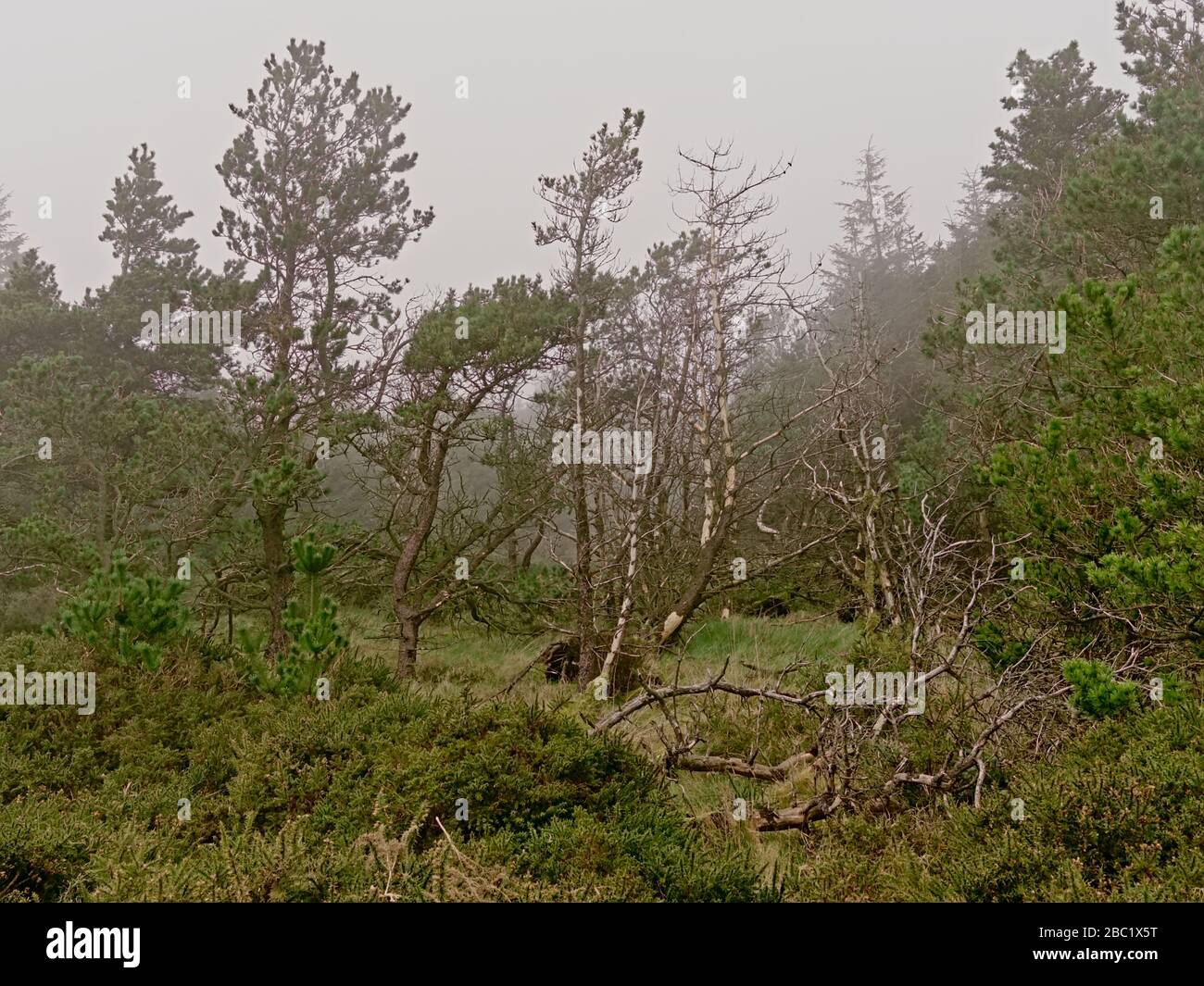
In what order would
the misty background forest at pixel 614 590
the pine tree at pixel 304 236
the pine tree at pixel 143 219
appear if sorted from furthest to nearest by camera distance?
1. the pine tree at pixel 143 219
2. the pine tree at pixel 304 236
3. the misty background forest at pixel 614 590

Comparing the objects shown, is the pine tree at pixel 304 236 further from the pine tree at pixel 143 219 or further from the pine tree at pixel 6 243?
the pine tree at pixel 6 243

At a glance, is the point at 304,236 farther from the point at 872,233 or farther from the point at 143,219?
the point at 872,233

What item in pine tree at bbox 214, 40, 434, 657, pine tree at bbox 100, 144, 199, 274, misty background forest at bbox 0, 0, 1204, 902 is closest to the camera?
misty background forest at bbox 0, 0, 1204, 902

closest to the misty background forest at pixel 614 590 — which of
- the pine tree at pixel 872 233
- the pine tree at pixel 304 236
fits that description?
the pine tree at pixel 304 236

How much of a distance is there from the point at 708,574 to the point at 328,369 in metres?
7.12

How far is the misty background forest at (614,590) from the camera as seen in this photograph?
137 inches

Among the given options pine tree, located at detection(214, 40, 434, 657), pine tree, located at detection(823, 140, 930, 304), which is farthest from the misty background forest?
pine tree, located at detection(823, 140, 930, 304)

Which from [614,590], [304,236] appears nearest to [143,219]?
[304,236]

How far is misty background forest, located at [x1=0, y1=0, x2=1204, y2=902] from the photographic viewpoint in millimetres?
3490

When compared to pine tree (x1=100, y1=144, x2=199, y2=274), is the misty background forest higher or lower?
lower

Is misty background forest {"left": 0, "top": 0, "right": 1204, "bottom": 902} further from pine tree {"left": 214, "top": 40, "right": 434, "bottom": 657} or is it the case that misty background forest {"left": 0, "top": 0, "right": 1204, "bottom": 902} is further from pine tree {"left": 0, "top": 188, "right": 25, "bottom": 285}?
pine tree {"left": 0, "top": 188, "right": 25, "bottom": 285}
